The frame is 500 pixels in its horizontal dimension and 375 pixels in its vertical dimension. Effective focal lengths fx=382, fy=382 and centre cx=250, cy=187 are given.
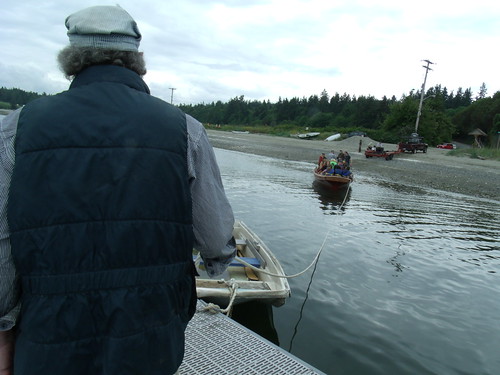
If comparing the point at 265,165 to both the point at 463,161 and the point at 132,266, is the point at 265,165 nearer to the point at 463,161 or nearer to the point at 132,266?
the point at 463,161

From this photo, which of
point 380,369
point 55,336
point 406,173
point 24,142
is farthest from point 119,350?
point 406,173

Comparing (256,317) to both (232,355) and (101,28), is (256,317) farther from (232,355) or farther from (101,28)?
(101,28)

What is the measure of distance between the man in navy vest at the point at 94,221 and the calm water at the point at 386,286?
13.7ft

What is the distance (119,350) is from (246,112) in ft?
434

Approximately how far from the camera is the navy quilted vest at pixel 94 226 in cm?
128

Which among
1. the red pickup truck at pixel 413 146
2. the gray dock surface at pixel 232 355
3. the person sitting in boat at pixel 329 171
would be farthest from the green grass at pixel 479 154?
the gray dock surface at pixel 232 355

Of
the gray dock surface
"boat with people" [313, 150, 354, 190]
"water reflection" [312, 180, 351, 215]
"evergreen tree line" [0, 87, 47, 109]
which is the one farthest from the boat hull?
"evergreen tree line" [0, 87, 47, 109]

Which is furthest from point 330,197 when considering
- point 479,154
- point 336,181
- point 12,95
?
point 12,95

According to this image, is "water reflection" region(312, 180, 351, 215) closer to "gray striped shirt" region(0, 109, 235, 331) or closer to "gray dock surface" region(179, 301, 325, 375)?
"gray dock surface" region(179, 301, 325, 375)

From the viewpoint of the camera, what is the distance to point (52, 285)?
1.29 m

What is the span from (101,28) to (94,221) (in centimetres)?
73

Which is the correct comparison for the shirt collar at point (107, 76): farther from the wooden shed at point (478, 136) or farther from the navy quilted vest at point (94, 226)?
the wooden shed at point (478, 136)

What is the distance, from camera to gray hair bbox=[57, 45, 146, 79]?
1.47 m

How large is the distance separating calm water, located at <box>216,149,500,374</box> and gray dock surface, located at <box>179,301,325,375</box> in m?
1.49
